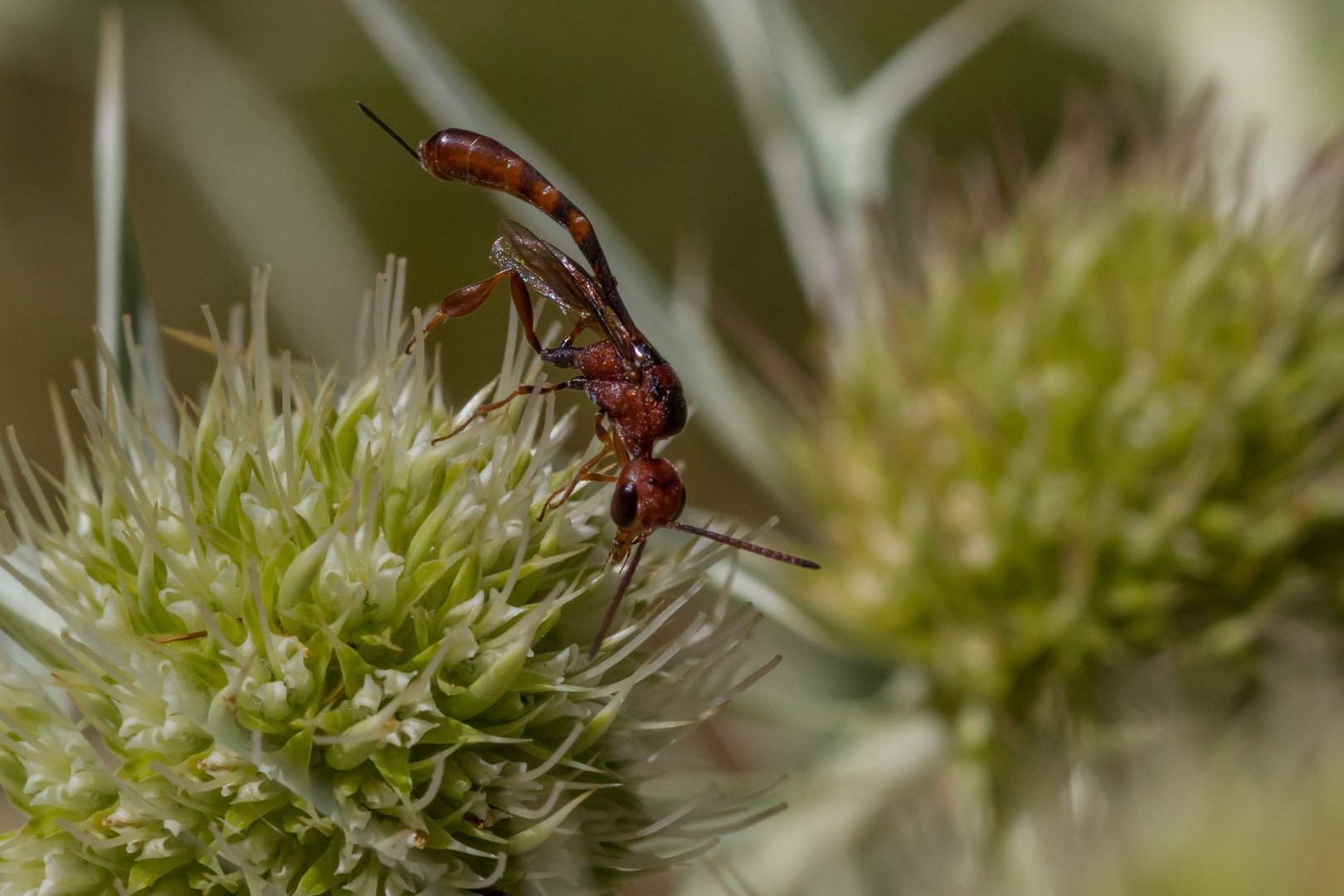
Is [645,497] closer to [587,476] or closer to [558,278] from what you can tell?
[587,476]

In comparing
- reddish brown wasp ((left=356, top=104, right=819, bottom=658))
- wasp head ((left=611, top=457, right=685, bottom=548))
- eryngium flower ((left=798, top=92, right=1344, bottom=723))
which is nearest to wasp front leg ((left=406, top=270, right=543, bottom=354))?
reddish brown wasp ((left=356, top=104, right=819, bottom=658))

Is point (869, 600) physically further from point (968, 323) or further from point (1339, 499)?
point (1339, 499)

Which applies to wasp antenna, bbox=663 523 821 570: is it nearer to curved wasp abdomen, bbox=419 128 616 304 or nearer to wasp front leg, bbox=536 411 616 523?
wasp front leg, bbox=536 411 616 523

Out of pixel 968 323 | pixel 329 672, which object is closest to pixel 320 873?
pixel 329 672

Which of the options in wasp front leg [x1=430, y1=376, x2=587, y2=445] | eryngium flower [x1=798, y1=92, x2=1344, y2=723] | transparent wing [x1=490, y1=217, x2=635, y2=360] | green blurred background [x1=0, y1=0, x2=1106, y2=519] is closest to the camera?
wasp front leg [x1=430, y1=376, x2=587, y2=445]

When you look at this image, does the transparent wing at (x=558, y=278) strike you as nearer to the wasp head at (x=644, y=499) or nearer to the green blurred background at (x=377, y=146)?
the green blurred background at (x=377, y=146)

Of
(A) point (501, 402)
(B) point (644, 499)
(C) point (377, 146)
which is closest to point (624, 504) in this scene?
(B) point (644, 499)
